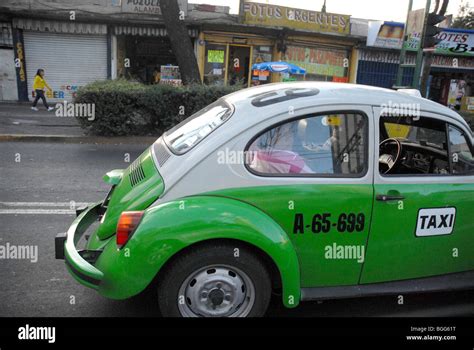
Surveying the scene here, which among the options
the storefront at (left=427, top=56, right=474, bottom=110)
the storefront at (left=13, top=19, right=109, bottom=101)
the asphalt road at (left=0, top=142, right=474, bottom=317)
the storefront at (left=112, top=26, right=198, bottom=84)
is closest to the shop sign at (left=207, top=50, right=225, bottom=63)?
the storefront at (left=112, top=26, right=198, bottom=84)

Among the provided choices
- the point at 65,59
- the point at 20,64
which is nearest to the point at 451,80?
the point at 65,59

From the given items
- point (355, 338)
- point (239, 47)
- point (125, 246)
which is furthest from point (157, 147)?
point (239, 47)

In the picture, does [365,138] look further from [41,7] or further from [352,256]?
[41,7]

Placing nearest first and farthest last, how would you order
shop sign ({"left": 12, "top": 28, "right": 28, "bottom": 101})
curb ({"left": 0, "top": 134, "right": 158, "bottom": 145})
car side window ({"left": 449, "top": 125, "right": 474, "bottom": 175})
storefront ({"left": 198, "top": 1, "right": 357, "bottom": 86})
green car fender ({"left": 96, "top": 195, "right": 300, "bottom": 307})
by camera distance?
green car fender ({"left": 96, "top": 195, "right": 300, "bottom": 307}) < car side window ({"left": 449, "top": 125, "right": 474, "bottom": 175}) < curb ({"left": 0, "top": 134, "right": 158, "bottom": 145}) < shop sign ({"left": 12, "top": 28, "right": 28, "bottom": 101}) < storefront ({"left": 198, "top": 1, "right": 357, "bottom": 86})

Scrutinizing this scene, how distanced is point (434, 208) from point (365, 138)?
72 cm

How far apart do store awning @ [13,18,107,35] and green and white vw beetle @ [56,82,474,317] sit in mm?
15686

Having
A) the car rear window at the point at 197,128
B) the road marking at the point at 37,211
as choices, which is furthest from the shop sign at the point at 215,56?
the car rear window at the point at 197,128

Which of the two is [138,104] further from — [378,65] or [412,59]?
[412,59]

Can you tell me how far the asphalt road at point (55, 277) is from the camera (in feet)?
10.4

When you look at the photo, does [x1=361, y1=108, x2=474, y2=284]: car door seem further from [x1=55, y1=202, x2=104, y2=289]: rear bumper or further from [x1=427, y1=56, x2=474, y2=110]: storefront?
[x1=427, y1=56, x2=474, y2=110]: storefront

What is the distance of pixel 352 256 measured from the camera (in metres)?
2.87

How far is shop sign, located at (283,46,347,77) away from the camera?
1886cm

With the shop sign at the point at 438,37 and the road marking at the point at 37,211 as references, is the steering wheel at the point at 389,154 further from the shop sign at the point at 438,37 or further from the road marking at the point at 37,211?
the shop sign at the point at 438,37
